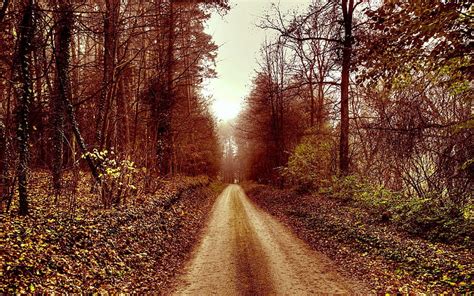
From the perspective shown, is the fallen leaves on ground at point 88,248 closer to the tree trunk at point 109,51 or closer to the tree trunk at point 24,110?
the tree trunk at point 24,110

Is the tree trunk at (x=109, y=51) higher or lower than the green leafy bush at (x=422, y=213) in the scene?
higher

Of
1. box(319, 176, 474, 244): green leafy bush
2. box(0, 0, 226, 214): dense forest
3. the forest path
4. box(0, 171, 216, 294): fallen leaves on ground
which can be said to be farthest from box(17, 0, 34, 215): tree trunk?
box(319, 176, 474, 244): green leafy bush

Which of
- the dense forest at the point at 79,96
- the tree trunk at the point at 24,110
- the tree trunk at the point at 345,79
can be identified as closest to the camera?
the tree trunk at the point at 24,110

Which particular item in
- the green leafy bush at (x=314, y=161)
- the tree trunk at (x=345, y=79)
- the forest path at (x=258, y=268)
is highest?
the tree trunk at (x=345, y=79)

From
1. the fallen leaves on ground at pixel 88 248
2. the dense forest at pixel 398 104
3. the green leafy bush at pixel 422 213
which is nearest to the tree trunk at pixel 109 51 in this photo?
the fallen leaves on ground at pixel 88 248

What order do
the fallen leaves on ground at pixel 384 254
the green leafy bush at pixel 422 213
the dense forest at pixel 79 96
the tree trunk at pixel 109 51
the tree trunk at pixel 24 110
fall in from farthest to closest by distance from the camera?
the tree trunk at pixel 109 51
the green leafy bush at pixel 422 213
the dense forest at pixel 79 96
the tree trunk at pixel 24 110
the fallen leaves on ground at pixel 384 254

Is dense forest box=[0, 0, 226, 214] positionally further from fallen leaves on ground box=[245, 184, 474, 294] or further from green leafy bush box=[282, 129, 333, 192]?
green leafy bush box=[282, 129, 333, 192]

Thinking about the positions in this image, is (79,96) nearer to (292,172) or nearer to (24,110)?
(24,110)

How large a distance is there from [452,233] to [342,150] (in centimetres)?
717

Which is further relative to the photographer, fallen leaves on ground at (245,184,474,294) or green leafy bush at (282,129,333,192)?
green leafy bush at (282,129,333,192)

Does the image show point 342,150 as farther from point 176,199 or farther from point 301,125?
point 301,125

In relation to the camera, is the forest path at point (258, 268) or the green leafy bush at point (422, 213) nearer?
the forest path at point (258, 268)

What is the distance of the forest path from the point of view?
6688 millimetres

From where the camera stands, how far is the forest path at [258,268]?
669 cm
